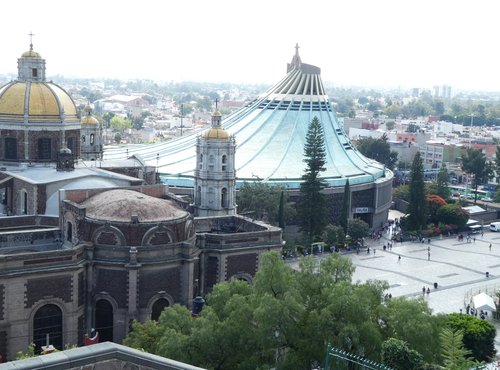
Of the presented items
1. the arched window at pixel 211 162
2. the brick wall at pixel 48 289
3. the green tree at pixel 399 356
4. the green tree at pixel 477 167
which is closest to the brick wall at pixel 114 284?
the brick wall at pixel 48 289

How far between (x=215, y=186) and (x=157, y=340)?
632 inches

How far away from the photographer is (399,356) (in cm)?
1622

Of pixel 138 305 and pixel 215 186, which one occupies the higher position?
pixel 215 186

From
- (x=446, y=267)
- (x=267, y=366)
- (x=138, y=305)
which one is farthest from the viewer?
(x=446, y=267)

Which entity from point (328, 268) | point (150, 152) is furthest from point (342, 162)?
point (328, 268)

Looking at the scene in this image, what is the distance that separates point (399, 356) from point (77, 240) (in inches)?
496

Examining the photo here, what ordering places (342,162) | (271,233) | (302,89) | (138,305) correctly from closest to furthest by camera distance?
(138,305), (271,233), (342,162), (302,89)

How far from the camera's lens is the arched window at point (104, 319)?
24281mm

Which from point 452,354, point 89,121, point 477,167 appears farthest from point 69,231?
point 477,167

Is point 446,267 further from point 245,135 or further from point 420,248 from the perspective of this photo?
point 245,135

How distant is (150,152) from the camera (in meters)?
53.1

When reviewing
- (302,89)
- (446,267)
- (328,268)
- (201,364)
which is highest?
(302,89)

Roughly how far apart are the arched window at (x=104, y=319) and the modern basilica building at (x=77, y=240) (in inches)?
1.3

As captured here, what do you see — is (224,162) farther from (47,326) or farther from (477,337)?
(477,337)
